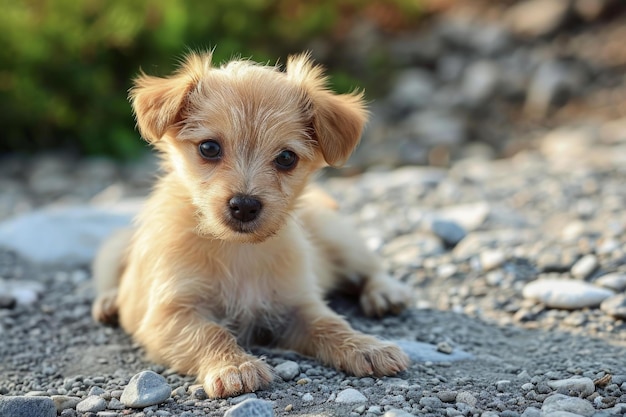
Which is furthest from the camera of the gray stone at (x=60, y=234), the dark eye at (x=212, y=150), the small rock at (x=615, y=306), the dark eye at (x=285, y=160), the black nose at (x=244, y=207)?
the gray stone at (x=60, y=234)

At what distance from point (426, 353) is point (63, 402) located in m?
2.13

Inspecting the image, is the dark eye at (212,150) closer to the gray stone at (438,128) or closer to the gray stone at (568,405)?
the gray stone at (568,405)

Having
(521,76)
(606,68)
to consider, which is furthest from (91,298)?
(606,68)

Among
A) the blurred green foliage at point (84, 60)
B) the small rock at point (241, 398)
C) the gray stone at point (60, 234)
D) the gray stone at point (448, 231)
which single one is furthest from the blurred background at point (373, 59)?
the small rock at point (241, 398)

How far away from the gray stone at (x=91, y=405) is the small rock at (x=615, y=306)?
3.35m

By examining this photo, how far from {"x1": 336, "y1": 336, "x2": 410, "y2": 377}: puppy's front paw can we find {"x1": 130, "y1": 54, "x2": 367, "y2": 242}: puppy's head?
0.85 m

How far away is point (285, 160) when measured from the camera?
480 centimetres

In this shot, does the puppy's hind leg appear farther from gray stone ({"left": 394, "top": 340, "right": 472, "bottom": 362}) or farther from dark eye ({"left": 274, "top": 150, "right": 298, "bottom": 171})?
dark eye ({"left": 274, "top": 150, "right": 298, "bottom": 171})

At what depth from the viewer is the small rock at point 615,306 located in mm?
5402

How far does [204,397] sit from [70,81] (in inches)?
316

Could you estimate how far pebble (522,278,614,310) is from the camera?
562 centimetres

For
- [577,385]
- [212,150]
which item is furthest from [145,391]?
[577,385]

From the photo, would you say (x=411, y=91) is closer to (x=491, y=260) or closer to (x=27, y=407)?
(x=491, y=260)

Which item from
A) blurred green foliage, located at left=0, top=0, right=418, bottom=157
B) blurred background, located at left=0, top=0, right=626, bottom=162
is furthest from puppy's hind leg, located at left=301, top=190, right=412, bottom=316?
blurred green foliage, located at left=0, top=0, right=418, bottom=157
